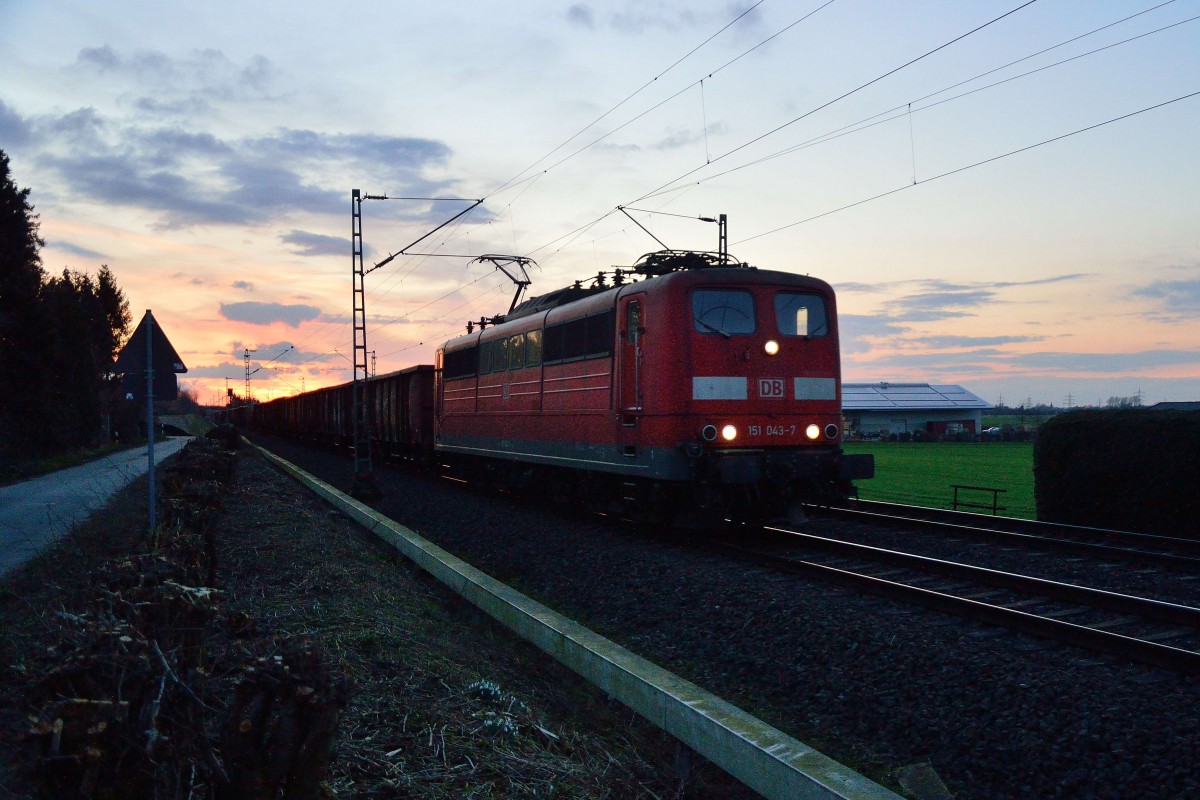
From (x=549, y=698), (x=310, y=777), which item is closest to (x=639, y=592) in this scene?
(x=549, y=698)

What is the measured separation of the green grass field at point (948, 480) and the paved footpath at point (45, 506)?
15.6 meters

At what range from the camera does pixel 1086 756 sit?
15.5ft

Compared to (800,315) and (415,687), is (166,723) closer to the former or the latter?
(415,687)

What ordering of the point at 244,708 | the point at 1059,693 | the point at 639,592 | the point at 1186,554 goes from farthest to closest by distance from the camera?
the point at 1186,554
the point at 639,592
the point at 1059,693
the point at 244,708

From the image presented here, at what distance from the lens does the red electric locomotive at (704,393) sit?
11.5 m

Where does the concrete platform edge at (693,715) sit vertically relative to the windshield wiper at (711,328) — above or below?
below

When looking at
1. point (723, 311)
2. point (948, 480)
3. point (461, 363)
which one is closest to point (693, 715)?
point (723, 311)

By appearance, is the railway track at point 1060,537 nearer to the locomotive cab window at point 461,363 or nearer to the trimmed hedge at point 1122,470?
the trimmed hedge at point 1122,470

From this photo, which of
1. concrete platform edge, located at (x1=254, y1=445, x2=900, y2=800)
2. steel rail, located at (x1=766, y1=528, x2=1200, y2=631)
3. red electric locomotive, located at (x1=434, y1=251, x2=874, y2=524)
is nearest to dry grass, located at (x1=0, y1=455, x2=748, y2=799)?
concrete platform edge, located at (x1=254, y1=445, x2=900, y2=800)

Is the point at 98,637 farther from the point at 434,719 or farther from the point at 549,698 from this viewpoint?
the point at 549,698

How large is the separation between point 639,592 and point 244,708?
→ 636 centimetres

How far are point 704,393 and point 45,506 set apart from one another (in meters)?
13.2

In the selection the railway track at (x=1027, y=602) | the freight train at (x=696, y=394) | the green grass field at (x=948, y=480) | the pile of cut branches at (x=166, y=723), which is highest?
the freight train at (x=696, y=394)

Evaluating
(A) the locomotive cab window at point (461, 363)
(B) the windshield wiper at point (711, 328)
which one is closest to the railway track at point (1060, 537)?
(B) the windshield wiper at point (711, 328)
